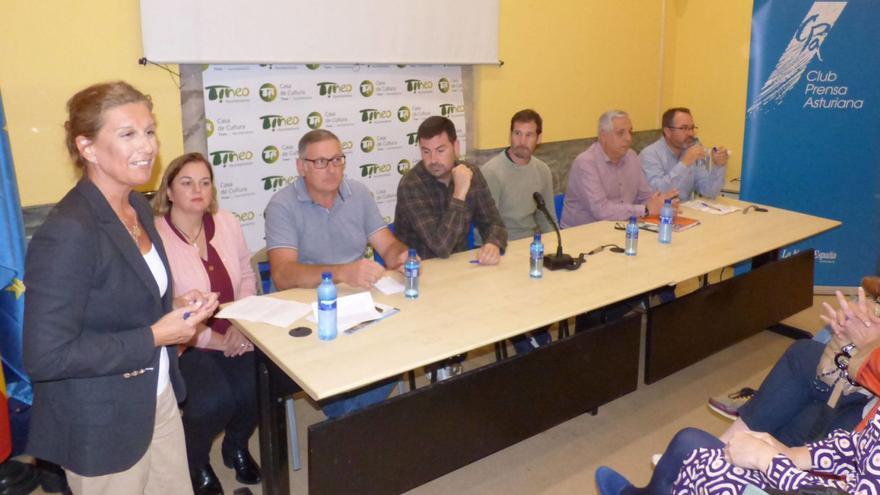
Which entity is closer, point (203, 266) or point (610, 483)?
point (610, 483)

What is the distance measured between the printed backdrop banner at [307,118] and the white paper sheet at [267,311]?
1.58 metres

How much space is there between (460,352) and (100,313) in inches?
40.1

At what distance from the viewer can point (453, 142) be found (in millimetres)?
3164

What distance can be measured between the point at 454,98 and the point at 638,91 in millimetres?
2144

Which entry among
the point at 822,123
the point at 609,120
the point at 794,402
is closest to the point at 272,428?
the point at 794,402

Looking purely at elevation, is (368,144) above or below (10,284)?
above

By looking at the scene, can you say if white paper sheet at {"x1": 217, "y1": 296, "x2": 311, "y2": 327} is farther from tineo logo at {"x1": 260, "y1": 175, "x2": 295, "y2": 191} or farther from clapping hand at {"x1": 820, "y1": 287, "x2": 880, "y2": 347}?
clapping hand at {"x1": 820, "y1": 287, "x2": 880, "y2": 347}

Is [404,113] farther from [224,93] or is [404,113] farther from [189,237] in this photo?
[189,237]

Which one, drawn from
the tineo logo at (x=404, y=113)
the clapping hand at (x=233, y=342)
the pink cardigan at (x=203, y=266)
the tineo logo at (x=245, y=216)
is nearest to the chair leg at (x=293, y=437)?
the clapping hand at (x=233, y=342)

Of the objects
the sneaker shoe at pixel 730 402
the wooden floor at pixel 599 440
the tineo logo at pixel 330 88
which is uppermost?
the tineo logo at pixel 330 88

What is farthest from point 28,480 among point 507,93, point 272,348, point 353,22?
point 507,93

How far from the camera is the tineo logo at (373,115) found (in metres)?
4.30

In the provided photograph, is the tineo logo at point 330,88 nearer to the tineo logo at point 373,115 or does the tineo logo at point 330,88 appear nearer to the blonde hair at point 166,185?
the tineo logo at point 373,115

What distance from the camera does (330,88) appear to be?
4098 mm
